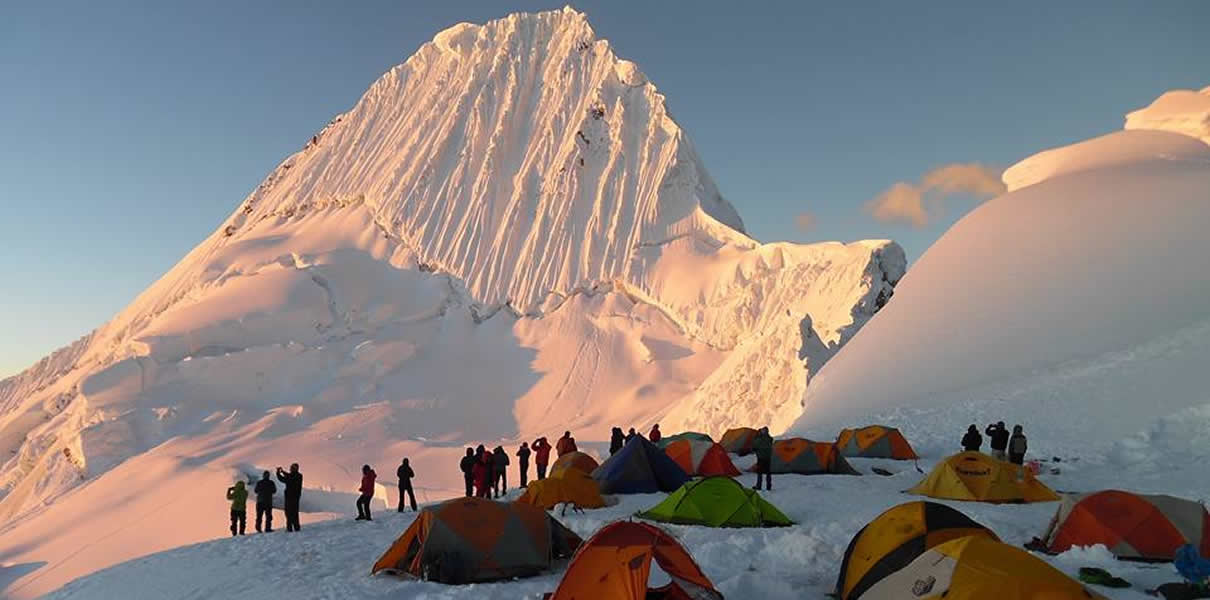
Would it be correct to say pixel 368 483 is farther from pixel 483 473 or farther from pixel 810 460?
pixel 810 460

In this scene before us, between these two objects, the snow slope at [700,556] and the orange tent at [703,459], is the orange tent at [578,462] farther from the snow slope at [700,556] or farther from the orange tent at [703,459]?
the snow slope at [700,556]

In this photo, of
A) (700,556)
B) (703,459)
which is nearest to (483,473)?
(703,459)

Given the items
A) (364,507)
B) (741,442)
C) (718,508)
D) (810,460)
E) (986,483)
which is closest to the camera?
(718,508)

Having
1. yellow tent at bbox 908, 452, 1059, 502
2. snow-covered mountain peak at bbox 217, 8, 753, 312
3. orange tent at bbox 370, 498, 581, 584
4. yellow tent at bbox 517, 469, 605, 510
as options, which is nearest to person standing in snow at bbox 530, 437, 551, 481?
yellow tent at bbox 517, 469, 605, 510

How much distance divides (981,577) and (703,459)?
40.1 ft

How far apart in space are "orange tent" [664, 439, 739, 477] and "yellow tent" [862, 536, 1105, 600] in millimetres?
11026

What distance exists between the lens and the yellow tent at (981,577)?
6.64m

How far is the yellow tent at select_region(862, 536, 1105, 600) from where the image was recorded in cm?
664

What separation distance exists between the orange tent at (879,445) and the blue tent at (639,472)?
5048 millimetres

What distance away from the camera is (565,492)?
1505 centimetres

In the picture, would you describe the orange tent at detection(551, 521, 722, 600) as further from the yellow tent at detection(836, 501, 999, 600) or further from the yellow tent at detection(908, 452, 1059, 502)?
the yellow tent at detection(908, 452, 1059, 502)

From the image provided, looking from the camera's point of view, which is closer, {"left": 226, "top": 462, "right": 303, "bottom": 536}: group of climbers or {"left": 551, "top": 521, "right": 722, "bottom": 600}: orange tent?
{"left": 551, "top": 521, "right": 722, "bottom": 600}: orange tent

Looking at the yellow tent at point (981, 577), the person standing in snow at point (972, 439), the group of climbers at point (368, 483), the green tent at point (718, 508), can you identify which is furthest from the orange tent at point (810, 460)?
the yellow tent at point (981, 577)

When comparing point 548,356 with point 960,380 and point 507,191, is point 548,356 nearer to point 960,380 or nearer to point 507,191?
point 507,191
